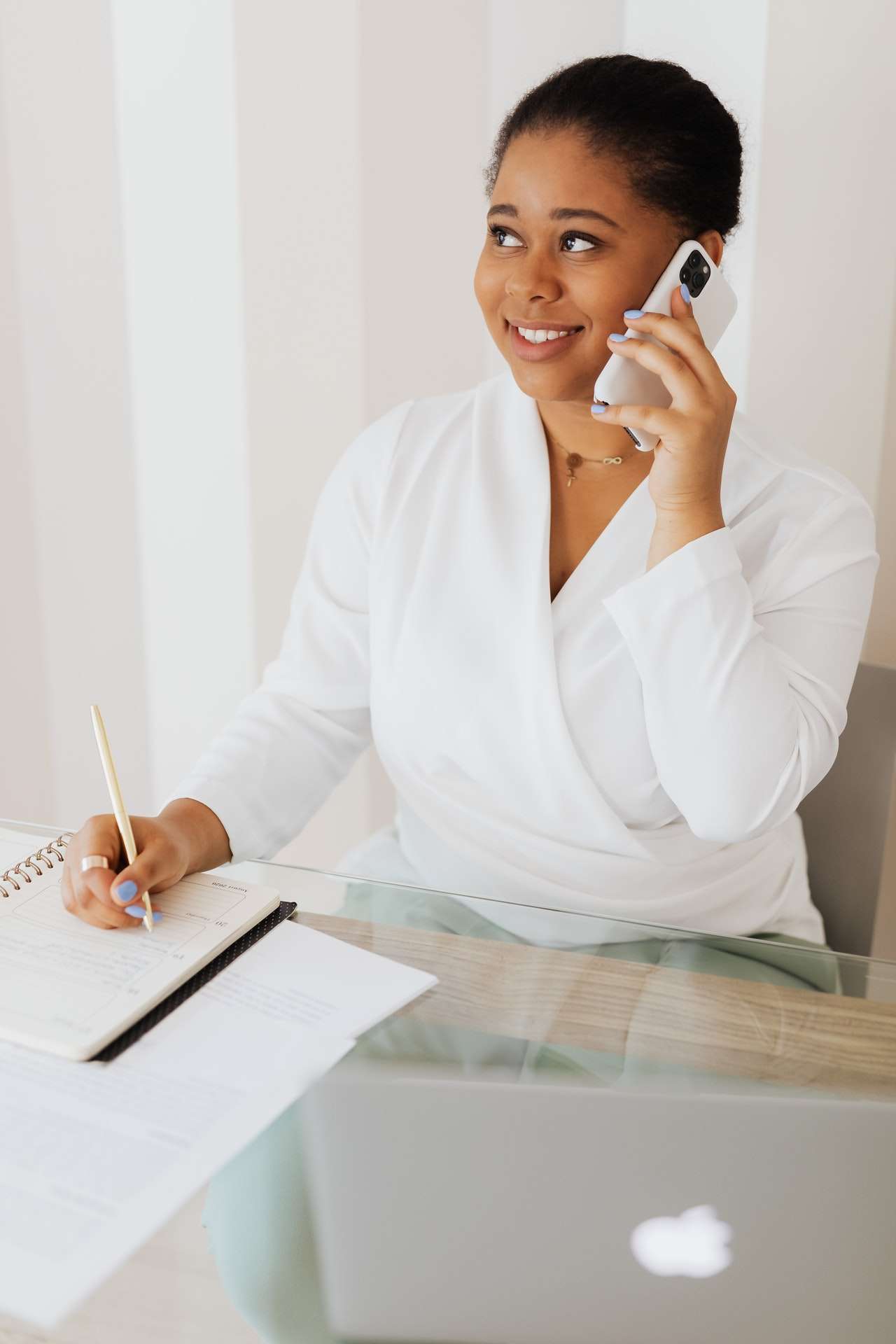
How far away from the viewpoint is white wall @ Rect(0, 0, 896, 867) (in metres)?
1.58

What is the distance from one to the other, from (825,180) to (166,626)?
1.27 m

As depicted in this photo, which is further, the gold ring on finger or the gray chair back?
the gray chair back

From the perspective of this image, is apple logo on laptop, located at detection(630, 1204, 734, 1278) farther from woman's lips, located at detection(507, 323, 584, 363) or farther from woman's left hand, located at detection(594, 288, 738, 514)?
woman's lips, located at detection(507, 323, 584, 363)

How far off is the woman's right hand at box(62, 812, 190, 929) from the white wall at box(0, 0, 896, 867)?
103cm

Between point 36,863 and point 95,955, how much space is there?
18 centimetres

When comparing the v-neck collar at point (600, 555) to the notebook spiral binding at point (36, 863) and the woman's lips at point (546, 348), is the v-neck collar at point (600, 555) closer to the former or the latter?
the woman's lips at point (546, 348)

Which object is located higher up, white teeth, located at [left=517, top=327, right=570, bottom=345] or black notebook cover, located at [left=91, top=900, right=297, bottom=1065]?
white teeth, located at [left=517, top=327, right=570, bottom=345]

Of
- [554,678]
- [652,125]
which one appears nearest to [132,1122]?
[554,678]

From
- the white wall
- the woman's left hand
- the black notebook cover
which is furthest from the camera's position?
the white wall

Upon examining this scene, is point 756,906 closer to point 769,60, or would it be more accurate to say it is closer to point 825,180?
point 825,180

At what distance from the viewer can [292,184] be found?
1.83m

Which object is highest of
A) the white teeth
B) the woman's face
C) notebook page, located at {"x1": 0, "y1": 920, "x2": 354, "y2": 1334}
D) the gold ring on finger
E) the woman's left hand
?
the woman's face

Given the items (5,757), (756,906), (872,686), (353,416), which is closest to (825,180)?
(872,686)

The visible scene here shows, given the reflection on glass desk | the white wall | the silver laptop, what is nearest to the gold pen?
the reflection on glass desk
